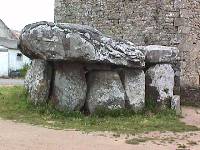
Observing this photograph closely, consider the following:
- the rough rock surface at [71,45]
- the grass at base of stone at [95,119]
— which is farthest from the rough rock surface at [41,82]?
the rough rock surface at [71,45]

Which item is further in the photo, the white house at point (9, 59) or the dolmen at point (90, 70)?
the white house at point (9, 59)

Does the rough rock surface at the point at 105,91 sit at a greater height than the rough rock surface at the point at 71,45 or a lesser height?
lesser

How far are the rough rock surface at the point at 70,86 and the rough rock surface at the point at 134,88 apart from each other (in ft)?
3.74

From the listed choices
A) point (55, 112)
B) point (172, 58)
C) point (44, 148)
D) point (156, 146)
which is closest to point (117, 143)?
point (156, 146)

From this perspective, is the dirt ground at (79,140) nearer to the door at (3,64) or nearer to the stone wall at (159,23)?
the stone wall at (159,23)

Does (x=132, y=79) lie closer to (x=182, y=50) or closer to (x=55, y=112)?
(x=55, y=112)

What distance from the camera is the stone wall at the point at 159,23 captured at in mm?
14719

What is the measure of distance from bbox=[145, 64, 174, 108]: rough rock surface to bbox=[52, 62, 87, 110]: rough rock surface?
6.46 feet

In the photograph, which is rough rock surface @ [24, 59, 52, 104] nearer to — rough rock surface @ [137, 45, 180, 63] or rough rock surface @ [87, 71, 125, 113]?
rough rock surface @ [87, 71, 125, 113]

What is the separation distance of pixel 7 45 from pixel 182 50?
67.3 ft

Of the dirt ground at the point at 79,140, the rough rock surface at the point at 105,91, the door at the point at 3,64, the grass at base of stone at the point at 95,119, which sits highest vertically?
the door at the point at 3,64

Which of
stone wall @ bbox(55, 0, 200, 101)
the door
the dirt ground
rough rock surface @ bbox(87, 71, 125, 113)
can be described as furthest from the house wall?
the dirt ground

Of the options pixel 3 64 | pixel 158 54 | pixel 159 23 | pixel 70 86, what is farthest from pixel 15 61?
pixel 70 86

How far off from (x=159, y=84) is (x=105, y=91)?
1.79 metres
